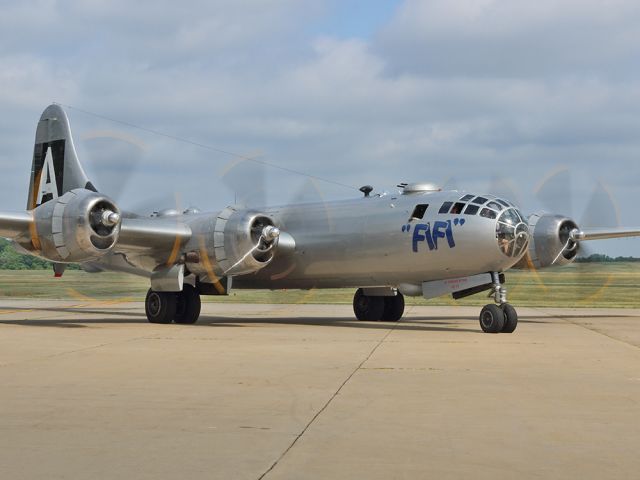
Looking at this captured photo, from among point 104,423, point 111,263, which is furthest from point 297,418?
point 111,263

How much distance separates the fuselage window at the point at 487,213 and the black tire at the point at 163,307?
979 cm

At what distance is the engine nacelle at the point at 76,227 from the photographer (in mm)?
21375

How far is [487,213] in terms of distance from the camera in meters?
21.4

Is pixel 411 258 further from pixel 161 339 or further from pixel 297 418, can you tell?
pixel 297 418

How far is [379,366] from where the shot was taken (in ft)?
43.3

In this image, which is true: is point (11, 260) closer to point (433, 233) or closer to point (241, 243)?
point (241, 243)

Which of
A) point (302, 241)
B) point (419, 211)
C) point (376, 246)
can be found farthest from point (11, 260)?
point (419, 211)

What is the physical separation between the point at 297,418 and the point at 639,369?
711cm

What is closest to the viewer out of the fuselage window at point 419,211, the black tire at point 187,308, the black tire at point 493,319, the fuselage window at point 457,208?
the black tire at point 493,319

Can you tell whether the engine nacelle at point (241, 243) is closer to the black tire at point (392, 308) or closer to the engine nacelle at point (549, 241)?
the black tire at point (392, 308)

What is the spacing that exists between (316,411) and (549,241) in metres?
19.0

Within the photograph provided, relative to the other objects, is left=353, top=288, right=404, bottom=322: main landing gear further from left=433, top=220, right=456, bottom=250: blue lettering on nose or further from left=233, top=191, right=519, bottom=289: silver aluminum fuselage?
left=433, top=220, right=456, bottom=250: blue lettering on nose

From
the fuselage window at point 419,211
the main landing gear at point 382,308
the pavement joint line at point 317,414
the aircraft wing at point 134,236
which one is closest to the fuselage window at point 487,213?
the fuselage window at point 419,211

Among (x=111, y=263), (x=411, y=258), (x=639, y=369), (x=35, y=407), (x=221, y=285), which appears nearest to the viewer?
(x=35, y=407)
